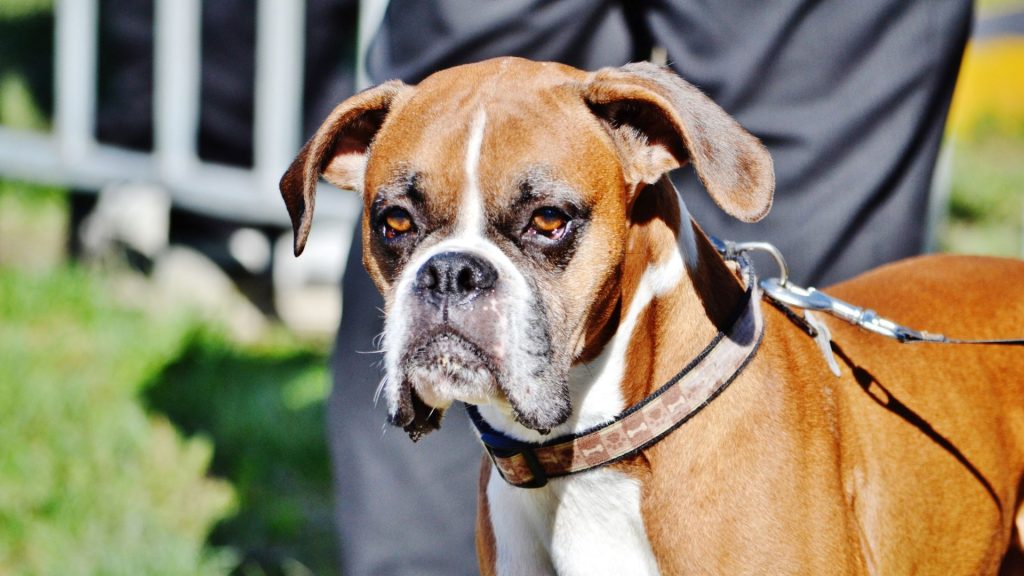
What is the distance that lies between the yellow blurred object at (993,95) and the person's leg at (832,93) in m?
8.35

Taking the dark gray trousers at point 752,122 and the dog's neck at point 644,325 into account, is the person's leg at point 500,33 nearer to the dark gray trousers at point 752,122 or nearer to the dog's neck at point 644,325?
the dark gray trousers at point 752,122

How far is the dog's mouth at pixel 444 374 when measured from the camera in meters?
2.47

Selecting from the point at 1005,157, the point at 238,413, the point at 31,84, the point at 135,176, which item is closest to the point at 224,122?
the point at 135,176

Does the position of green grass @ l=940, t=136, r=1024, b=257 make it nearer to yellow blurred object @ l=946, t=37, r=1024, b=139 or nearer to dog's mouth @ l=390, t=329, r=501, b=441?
yellow blurred object @ l=946, t=37, r=1024, b=139

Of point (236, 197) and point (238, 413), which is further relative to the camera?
point (236, 197)

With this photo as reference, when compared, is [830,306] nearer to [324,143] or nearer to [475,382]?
[475,382]

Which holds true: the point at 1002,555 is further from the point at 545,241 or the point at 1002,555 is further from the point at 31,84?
the point at 31,84

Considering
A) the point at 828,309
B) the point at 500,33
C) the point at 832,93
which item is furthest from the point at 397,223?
the point at 832,93

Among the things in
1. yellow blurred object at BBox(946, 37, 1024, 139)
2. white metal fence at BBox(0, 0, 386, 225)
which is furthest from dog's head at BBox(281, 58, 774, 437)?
yellow blurred object at BBox(946, 37, 1024, 139)

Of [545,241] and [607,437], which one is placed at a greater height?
[545,241]

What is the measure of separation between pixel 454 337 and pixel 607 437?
1.37 feet

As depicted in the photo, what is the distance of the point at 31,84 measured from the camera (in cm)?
857

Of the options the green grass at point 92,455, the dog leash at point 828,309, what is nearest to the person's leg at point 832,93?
the dog leash at point 828,309

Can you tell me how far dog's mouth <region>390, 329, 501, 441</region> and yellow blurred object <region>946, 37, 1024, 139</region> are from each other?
9.91m
